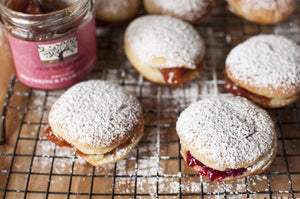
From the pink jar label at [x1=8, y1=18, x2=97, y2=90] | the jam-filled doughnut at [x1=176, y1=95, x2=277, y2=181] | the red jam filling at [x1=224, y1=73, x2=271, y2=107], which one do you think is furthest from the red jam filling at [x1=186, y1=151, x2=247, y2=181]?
the pink jar label at [x1=8, y1=18, x2=97, y2=90]

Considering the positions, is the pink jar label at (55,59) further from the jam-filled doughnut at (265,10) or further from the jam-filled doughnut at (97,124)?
the jam-filled doughnut at (265,10)

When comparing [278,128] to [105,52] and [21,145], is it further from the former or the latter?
[21,145]

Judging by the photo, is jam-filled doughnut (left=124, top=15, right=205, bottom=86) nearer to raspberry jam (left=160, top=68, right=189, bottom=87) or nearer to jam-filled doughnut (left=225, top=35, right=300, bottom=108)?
raspberry jam (left=160, top=68, right=189, bottom=87)

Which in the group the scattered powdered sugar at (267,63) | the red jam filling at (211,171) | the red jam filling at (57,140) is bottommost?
the red jam filling at (211,171)

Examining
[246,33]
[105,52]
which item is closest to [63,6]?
[105,52]

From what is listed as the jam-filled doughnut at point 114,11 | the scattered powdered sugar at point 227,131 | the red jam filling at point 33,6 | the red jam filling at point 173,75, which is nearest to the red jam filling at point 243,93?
the scattered powdered sugar at point 227,131
